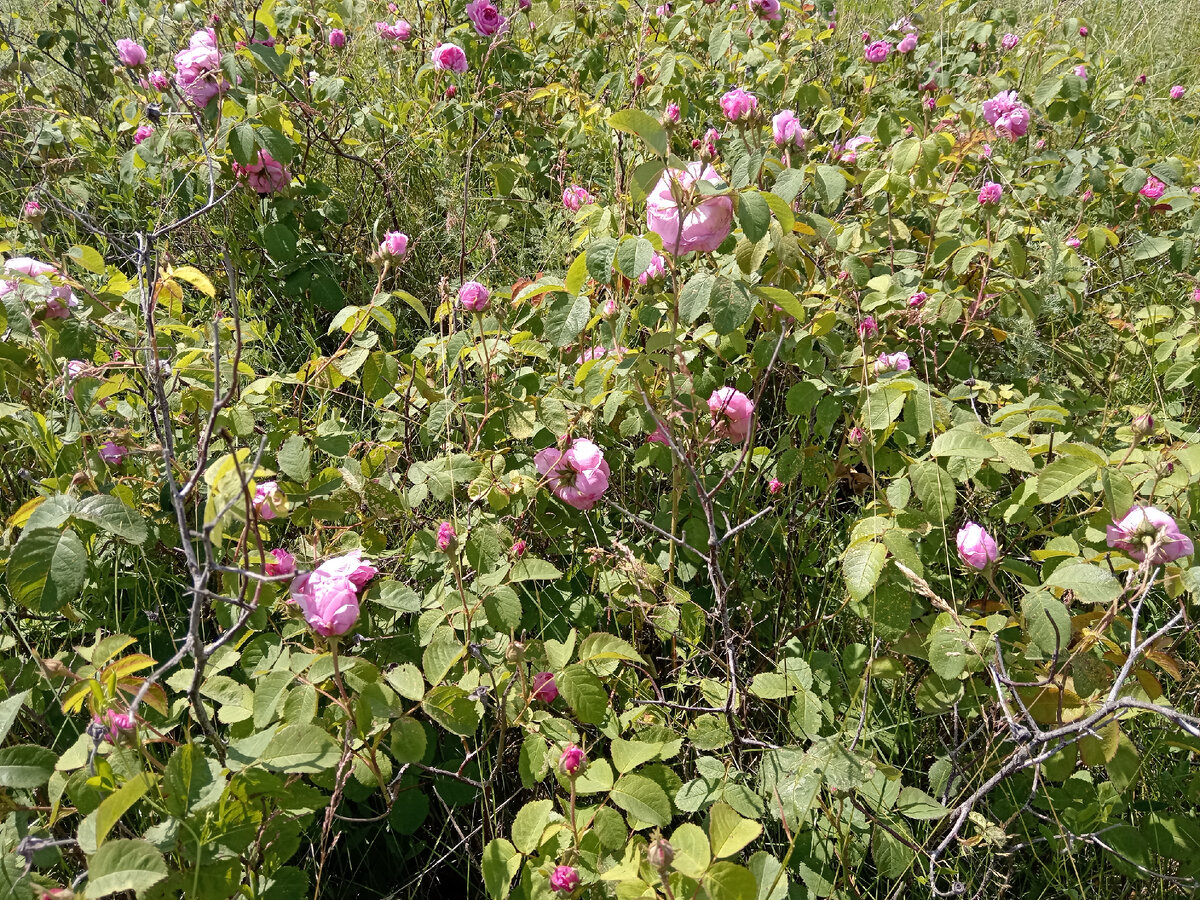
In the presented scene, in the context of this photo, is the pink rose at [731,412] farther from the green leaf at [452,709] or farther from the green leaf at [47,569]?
the green leaf at [47,569]

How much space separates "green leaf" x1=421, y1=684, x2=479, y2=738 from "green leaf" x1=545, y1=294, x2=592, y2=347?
55cm

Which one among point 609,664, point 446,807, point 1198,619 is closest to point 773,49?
point 1198,619

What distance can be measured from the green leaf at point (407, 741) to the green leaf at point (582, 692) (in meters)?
0.20

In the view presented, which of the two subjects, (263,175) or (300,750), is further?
(263,175)

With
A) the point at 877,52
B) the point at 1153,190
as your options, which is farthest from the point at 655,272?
the point at 877,52

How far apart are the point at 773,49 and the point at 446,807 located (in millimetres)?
2368

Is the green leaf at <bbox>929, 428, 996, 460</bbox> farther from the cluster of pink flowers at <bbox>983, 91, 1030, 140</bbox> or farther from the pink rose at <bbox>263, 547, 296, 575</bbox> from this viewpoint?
the cluster of pink flowers at <bbox>983, 91, 1030, 140</bbox>

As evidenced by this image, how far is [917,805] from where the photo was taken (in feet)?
3.64

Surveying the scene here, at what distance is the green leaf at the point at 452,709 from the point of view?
1.04m

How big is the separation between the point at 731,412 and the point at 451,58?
5.74ft

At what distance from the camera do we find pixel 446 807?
119 cm

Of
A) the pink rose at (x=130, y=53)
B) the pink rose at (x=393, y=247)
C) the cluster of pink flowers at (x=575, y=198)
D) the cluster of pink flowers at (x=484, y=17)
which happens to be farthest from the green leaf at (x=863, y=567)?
the pink rose at (x=130, y=53)

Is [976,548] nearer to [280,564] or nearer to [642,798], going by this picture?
[642,798]

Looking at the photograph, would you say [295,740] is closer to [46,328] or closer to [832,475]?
[46,328]
